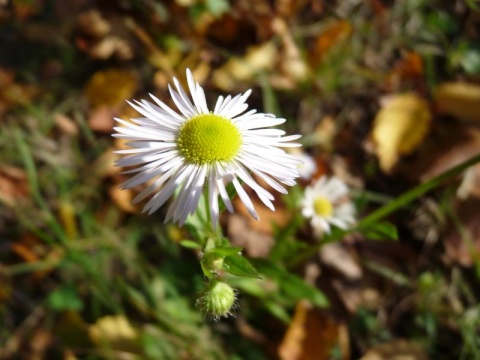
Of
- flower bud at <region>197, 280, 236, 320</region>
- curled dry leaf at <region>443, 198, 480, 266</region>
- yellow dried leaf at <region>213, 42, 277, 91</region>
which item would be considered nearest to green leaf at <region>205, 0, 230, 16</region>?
yellow dried leaf at <region>213, 42, 277, 91</region>

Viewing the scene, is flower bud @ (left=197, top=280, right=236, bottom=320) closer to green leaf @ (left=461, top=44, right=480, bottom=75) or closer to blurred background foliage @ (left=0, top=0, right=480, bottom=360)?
blurred background foliage @ (left=0, top=0, right=480, bottom=360)

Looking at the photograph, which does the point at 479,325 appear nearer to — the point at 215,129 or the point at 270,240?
the point at 270,240

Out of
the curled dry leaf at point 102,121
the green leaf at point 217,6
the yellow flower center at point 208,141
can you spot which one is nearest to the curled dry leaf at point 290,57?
the green leaf at point 217,6

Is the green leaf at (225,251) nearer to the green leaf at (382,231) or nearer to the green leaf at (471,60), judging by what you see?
the green leaf at (382,231)

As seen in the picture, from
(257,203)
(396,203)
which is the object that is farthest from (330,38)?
(396,203)

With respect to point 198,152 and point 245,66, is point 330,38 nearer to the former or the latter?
point 245,66

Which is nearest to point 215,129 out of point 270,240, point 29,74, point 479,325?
point 270,240

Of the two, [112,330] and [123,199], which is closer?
[112,330]
